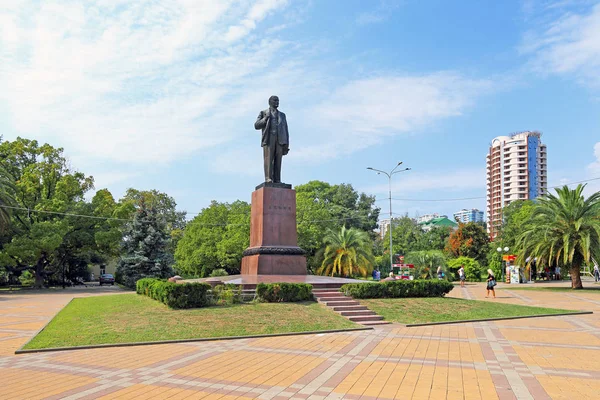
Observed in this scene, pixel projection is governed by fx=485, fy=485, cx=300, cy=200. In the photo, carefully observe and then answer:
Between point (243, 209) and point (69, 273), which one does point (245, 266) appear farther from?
point (69, 273)

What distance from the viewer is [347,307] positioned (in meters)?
13.1

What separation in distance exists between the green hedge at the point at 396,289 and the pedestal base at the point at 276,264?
2992 mm

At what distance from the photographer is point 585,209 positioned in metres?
26.2

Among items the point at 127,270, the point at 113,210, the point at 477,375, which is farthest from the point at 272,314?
the point at 113,210

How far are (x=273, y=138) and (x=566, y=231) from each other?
17.9 meters

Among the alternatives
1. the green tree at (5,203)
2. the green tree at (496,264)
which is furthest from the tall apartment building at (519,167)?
the green tree at (5,203)

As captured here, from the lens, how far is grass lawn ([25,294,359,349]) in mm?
9883

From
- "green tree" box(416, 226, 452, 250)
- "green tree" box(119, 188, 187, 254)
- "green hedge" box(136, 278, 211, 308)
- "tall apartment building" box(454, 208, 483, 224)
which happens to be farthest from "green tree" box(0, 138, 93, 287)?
"tall apartment building" box(454, 208, 483, 224)

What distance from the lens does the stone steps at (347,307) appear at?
1234 centimetres

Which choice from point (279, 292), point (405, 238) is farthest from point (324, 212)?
point (405, 238)

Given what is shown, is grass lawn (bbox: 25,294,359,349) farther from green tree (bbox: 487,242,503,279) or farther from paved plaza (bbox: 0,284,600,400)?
green tree (bbox: 487,242,503,279)

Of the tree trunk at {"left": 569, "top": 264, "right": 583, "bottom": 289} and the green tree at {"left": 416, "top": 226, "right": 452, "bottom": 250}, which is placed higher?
the green tree at {"left": 416, "top": 226, "right": 452, "bottom": 250}

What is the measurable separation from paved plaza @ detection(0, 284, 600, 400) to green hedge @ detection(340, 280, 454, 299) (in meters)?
3.75

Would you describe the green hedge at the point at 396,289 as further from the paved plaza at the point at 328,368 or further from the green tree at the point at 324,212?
the green tree at the point at 324,212
